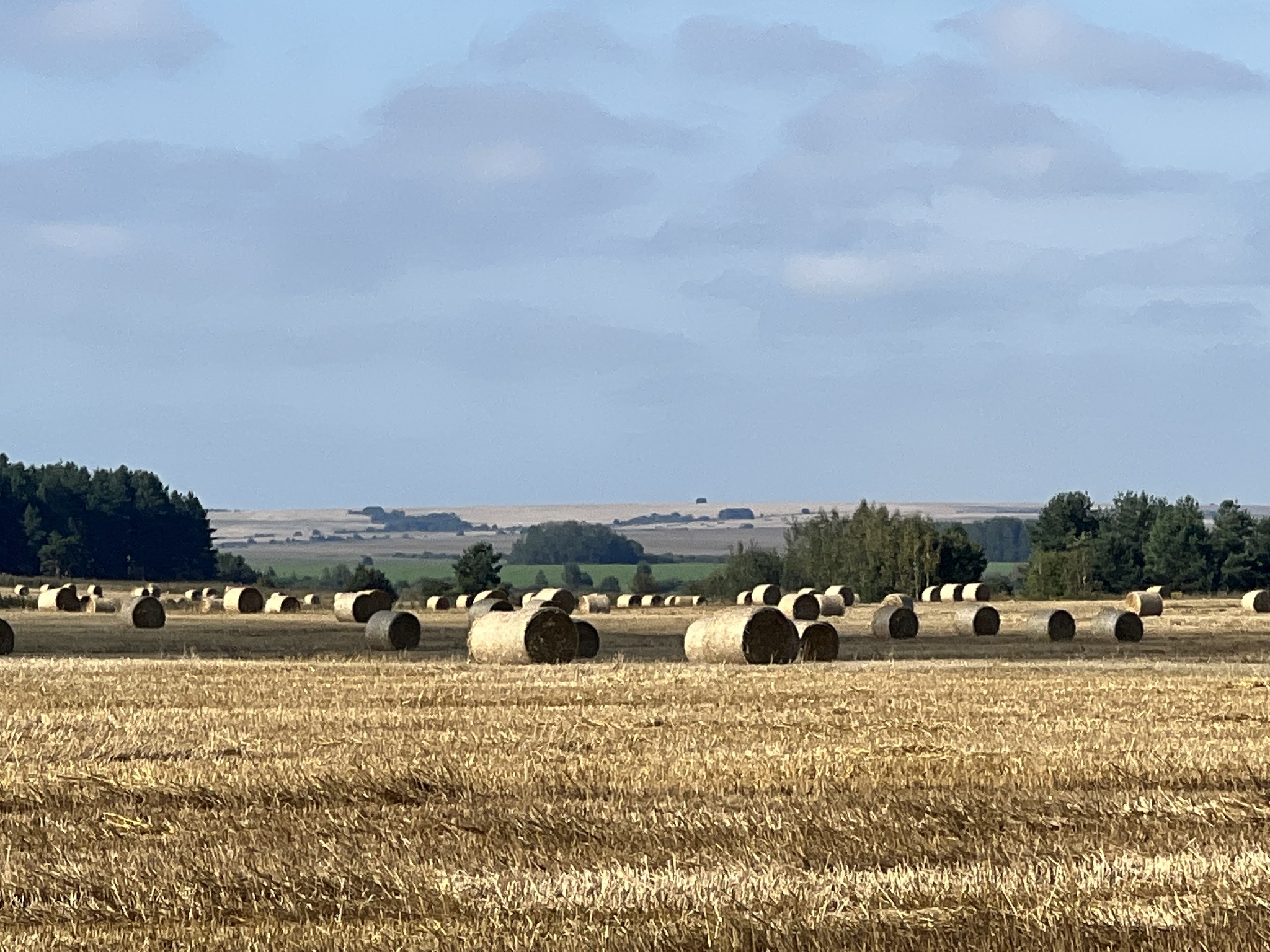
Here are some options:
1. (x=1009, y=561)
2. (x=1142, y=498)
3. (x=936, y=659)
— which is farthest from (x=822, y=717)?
(x=1009, y=561)

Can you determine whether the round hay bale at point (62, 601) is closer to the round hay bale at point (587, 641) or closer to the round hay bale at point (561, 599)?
the round hay bale at point (561, 599)

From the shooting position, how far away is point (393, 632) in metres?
32.7

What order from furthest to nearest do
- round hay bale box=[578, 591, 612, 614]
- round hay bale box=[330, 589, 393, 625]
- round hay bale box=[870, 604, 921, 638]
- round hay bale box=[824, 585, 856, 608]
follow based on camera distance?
round hay bale box=[824, 585, 856, 608], round hay bale box=[578, 591, 612, 614], round hay bale box=[330, 589, 393, 625], round hay bale box=[870, 604, 921, 638]

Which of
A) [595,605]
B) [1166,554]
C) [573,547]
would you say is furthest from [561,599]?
[573,547]

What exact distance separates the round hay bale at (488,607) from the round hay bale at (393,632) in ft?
16.1

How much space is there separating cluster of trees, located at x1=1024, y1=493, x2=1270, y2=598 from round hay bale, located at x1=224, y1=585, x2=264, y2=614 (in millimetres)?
35516

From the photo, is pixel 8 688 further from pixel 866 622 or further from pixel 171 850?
pixel 866 622

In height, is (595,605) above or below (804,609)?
below

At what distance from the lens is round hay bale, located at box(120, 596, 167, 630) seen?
4178 centimetres

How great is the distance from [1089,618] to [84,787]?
36.7m

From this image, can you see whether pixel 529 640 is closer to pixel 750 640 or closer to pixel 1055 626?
pixel 750 640

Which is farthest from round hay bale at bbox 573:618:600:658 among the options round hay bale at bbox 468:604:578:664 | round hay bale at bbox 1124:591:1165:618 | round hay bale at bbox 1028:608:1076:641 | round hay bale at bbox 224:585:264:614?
round hay bale at bbox 224:585:264:614

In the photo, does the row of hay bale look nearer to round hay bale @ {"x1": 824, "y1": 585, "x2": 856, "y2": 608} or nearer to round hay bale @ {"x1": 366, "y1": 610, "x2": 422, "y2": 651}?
round hay bale @ {"x1": 824, "y1": 585, "x2": 856, "y2": 608}

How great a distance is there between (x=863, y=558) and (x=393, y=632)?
5558 cm
